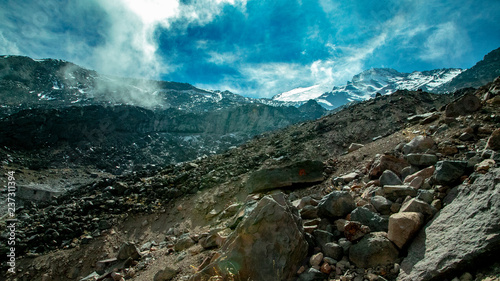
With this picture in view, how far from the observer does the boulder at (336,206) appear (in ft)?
13.4

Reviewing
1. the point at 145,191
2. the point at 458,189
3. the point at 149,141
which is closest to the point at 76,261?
the point at 145,191

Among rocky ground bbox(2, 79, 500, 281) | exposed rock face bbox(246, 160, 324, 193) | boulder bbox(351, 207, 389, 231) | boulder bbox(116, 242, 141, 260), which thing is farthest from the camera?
exposed rock face bbox(246, 160, 324, 193)

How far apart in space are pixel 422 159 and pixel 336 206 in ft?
7.84

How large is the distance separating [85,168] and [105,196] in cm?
5875

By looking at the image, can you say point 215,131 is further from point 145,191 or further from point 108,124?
point 145,191

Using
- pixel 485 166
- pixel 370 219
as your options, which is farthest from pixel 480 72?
pixel 370 219

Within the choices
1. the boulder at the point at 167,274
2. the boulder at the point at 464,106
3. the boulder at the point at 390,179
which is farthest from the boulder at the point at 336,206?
the boulder at the point at 464,106

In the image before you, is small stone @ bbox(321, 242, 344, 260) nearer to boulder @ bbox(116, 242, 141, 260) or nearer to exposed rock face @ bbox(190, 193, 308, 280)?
exposed rock face @ bbox(190, 193, 308, 280)

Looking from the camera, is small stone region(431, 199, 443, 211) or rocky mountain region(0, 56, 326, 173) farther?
rocky mountain region(0, 56, 326, 173)

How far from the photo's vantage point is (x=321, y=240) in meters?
3.71

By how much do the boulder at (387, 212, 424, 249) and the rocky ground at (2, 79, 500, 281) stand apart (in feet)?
0.04

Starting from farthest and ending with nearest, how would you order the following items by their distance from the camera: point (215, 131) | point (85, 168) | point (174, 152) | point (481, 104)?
1. point (215, 131)
2. point (174, 152)
3. point (85, 168)
4. point (481, 104)

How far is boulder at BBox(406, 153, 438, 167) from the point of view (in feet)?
15.3

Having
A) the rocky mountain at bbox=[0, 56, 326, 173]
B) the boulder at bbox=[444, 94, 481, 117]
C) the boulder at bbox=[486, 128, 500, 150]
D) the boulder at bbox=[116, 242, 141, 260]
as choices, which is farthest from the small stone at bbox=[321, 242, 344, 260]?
the rocky mountain at bbox=[0, 56, 326, 173]
